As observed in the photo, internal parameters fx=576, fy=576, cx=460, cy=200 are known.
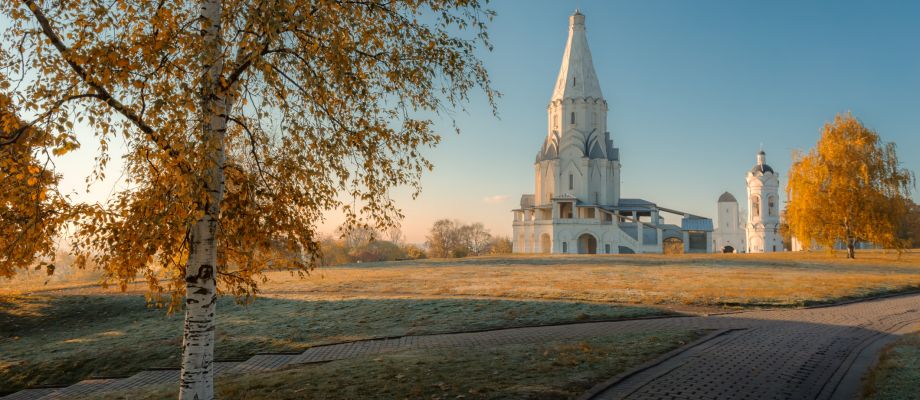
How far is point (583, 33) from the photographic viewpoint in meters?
72.8

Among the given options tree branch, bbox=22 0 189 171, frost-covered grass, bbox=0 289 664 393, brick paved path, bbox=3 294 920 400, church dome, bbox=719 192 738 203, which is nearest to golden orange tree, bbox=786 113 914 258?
brick paved path, bbox=3 294 920 400

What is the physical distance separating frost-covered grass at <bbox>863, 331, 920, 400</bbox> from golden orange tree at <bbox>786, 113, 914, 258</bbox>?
95.5 ft

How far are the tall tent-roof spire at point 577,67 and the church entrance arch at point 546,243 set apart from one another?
18.0m

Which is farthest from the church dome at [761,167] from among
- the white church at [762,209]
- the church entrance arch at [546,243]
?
the church entrance arch at [546,243]

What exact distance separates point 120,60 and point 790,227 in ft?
137

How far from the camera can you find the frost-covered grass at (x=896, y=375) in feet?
27.4

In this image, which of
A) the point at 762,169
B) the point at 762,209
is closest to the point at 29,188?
the point at 762,169

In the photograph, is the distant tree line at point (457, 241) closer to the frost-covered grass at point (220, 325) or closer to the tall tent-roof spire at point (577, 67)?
the tall tent-roof spire at point (577, 67)

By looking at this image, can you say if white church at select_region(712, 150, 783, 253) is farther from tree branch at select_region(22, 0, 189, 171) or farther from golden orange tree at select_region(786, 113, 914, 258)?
tree branch at select_region(22, 0, 189, 171)

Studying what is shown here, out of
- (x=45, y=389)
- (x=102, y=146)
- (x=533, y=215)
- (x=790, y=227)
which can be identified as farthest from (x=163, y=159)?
(x=533, y=215)

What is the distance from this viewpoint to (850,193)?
36.6 m

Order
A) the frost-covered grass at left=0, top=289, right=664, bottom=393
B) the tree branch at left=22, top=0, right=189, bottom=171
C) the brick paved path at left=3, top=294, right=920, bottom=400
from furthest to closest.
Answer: the frost-covered grass at left=0, top=289, right=664, bottom=393 → the brick paved path at left=3, top=294, right=920, bottom=400 → the tree branch at left=22, top=0, right=189, bottom=171

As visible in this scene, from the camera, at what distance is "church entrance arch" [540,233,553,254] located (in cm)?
6793

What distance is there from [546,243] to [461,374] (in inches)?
2368
